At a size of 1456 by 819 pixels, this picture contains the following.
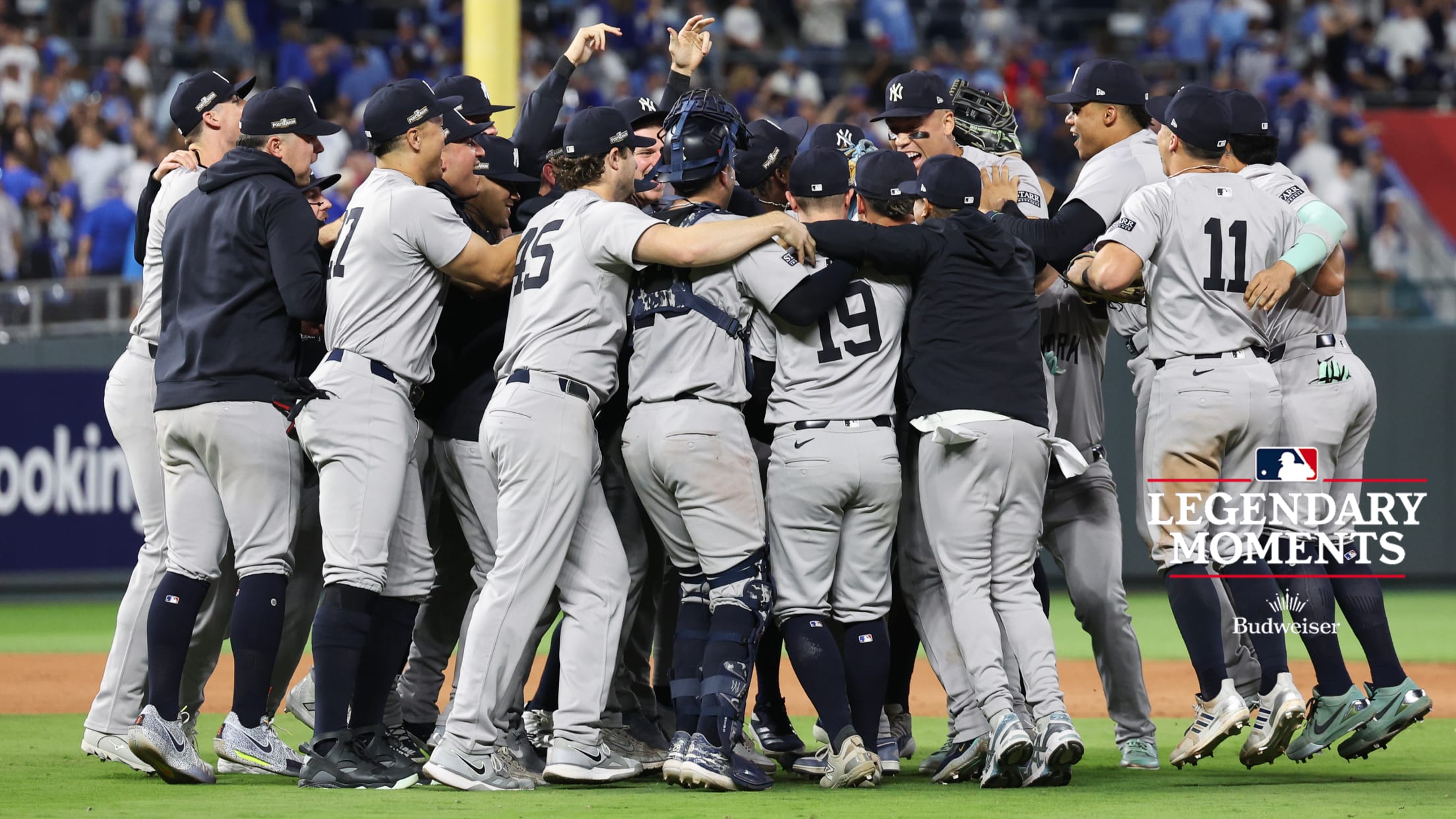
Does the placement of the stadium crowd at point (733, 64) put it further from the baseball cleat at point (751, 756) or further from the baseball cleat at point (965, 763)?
the baseball cleat at point (965, 763)

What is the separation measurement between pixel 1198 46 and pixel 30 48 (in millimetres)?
11899

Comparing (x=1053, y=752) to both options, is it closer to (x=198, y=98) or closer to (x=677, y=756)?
(x=677, y=756)

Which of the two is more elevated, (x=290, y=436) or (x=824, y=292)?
(x=824, y=292)

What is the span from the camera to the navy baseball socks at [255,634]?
5.68 meters

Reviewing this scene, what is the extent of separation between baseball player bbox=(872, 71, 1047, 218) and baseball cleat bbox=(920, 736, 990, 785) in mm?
2007

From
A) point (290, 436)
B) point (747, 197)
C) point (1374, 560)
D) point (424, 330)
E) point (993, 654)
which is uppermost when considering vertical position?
point (747, 197)

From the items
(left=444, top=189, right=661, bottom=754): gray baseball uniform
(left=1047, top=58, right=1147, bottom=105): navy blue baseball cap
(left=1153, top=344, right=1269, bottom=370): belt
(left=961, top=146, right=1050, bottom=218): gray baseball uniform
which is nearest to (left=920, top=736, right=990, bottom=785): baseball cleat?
(left=444, top=189, right=661, bottom=754): gray baseball uniform

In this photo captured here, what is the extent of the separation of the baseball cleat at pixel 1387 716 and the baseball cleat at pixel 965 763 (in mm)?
1377

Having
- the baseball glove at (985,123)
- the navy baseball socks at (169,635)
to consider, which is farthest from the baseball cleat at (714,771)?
the baseball glove at (985,123)

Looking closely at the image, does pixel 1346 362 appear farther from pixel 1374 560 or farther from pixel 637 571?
pixel 1374 560

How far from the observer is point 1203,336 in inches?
243

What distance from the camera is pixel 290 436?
5.83 metres

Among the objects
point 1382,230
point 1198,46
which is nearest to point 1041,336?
point 1382,230

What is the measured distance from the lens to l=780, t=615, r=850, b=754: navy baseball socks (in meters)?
5.64
